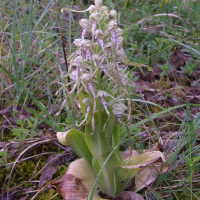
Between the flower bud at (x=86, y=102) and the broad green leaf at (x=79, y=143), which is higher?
the flower bud at (x=86, y=102)

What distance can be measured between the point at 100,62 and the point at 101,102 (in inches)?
9.0

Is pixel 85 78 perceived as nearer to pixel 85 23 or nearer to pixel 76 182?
pixel 85 23

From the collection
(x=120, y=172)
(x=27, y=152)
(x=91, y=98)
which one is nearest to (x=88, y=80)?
(x=91, y=98)

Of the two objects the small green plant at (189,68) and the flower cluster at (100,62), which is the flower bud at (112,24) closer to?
the flower cluster at (100,62)

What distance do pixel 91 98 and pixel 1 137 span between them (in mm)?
1322

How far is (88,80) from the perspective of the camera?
53.0 inches

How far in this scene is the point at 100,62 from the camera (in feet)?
4.46

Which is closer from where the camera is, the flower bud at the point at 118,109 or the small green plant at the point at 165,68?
the flower bud at the point at 118,109

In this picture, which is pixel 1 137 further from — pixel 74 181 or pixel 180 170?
pixel 180 170

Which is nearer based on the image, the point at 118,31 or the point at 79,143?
the point at 118,31

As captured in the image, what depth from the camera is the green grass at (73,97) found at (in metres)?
1.74

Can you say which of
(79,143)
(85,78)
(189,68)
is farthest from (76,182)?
(189,68)

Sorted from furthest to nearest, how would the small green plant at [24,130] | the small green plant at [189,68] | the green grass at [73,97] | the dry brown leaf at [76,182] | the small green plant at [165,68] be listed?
the small green plant at [189,68], the small green plant at [165,68], the small green plant at [24,130], the green grass at [73,97], the dry brown leaf at [76,182]

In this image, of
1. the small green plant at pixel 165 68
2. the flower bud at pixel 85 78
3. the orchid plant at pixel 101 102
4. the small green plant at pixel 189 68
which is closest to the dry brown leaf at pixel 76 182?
the orchid plant at pixel 101 102
